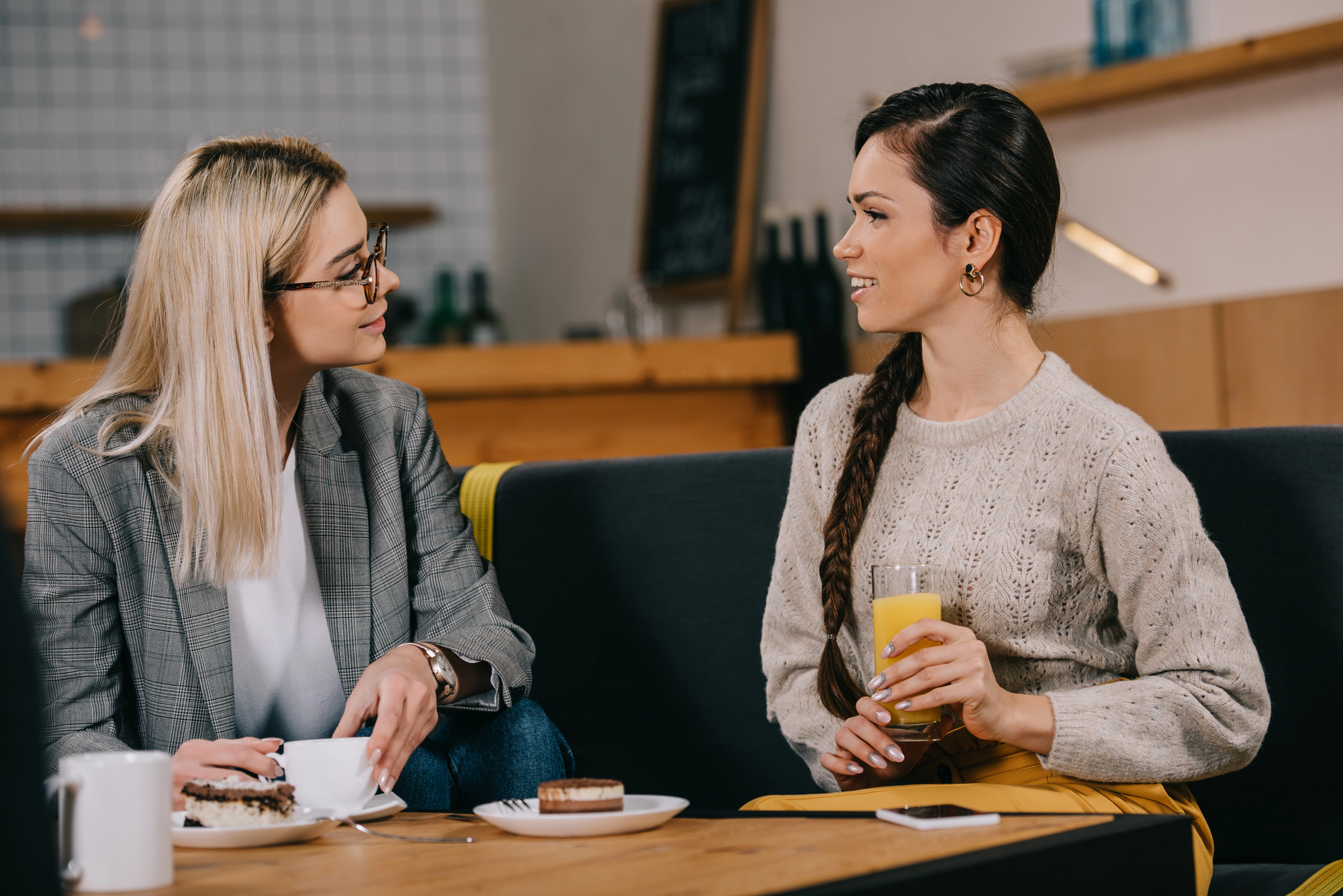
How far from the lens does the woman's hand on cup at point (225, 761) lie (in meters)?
1.12

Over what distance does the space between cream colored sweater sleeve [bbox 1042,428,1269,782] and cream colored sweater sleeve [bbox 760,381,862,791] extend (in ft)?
0.93

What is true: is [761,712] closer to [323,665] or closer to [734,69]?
[323,665]

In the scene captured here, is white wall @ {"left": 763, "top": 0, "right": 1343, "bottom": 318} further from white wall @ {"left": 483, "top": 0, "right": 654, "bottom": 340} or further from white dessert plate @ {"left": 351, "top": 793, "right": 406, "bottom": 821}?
white dessert plate @ {"left": 351, "top": 793, "right": 406, "bottom": 821}

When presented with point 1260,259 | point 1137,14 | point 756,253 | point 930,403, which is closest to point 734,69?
point 756,253

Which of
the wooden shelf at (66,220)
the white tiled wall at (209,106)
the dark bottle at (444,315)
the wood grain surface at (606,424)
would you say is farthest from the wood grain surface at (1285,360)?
the white tiled wall at (209,106)

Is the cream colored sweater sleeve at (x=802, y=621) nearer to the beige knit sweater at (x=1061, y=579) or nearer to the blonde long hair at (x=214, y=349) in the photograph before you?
the beige knit sweater at (x=1061, y=579)

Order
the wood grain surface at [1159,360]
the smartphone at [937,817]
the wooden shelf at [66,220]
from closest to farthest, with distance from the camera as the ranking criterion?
the smartphone at [937,817] → the wood grain surface at [1159,360] → the wooden shelf at [66,220]

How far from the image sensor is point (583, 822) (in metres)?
0.96

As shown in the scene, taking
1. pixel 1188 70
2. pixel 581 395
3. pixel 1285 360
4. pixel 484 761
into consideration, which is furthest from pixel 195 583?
pixel 1188 70

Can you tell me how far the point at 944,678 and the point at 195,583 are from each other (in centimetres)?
78

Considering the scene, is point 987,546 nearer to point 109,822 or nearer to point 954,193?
point 954,193

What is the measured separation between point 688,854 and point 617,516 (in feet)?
3.15

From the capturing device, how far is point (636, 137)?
4504 mm

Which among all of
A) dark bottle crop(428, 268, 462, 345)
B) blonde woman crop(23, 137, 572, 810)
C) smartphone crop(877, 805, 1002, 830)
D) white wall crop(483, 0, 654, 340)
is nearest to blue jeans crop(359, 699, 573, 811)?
blonde woman crop(23, 137, 572, 810)
